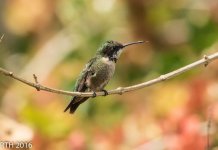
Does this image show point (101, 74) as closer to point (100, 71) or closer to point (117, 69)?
point (100, 71)

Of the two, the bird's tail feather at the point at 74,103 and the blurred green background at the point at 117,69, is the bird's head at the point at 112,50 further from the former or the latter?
the blurred green background at the point at 117,69

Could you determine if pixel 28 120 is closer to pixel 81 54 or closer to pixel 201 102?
pixel 201 102

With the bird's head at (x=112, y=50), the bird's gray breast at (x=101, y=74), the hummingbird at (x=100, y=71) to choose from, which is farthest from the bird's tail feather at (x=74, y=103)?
the bird's head at (x=112, y=50)

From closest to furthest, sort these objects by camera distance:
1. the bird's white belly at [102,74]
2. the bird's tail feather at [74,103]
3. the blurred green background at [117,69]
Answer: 1. the bird's tail feather at [74,103]
2. the bird's white belly at [102,74]
3. the blurred green background at [117,69]

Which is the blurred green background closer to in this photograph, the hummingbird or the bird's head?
the hummingbird

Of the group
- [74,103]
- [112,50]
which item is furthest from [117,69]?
[74,103]

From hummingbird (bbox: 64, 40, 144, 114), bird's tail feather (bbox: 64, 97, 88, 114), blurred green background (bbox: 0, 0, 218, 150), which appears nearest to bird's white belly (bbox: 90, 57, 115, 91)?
hummingbird (bbox: 64, 40, 144, 114)

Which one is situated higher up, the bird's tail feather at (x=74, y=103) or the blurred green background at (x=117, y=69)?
the blurred green background at (x=117, y=69)
